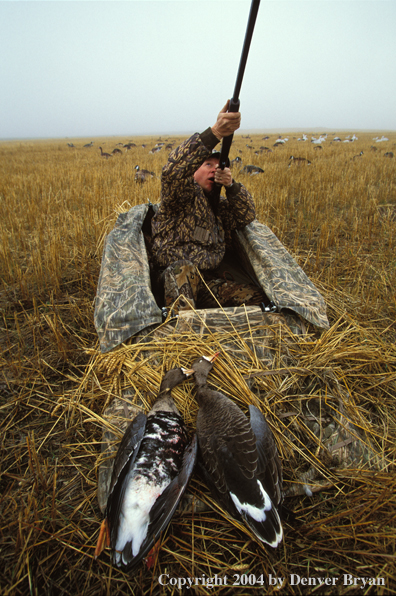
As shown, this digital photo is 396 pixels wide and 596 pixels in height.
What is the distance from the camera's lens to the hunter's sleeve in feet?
7.81

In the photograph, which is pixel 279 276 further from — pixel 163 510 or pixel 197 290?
pixel 163 510

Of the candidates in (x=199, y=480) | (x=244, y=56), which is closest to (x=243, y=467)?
(x=199, y=480)

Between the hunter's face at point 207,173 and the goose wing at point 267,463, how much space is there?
2.26m

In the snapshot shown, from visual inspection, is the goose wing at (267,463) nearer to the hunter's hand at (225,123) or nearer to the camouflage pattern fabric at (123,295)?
the camouflage pattern fabric at (123,295)

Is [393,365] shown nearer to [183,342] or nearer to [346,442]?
[346,442]

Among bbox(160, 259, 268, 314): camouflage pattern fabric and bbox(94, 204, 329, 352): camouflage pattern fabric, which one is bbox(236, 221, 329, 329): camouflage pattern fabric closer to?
bbox(94, 204, 329, 352): camouflage pattern fabric

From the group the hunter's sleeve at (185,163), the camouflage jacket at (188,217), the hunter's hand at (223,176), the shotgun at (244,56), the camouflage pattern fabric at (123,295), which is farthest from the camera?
the hunter's hand at (223,176)

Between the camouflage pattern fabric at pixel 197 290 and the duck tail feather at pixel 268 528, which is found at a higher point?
the camouflage pattern fabric at pixel 197 290

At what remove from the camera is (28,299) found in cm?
313

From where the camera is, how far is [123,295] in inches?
86.2

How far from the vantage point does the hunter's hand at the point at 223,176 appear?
2.71m

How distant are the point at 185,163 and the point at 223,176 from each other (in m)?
0.47

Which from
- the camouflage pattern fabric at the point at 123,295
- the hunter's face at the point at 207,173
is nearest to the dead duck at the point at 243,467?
the camouflage pattern fabric at the point at 123,295

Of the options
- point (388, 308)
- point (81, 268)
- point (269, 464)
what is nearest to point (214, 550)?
point (269, 464)
